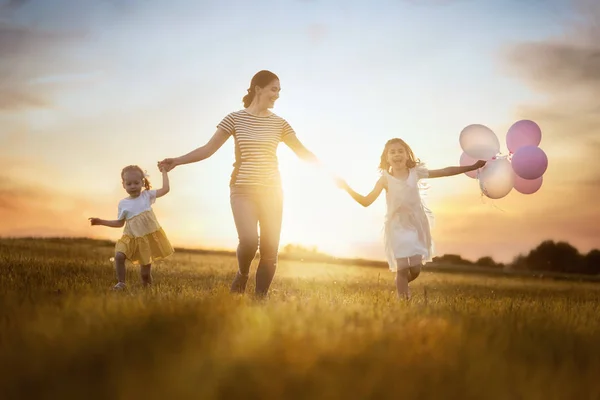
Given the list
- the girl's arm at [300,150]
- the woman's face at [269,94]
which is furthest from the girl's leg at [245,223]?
the woman's face at [269,94]

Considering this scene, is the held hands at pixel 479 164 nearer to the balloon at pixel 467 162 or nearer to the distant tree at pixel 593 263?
the balloon at pixel 467 162

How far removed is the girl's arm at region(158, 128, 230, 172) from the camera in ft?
23.2

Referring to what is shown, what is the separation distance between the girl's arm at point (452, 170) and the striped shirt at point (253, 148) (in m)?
2.22

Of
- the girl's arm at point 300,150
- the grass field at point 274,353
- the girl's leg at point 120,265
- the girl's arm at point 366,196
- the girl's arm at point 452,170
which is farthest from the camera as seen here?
the girl's leg at point 120,265

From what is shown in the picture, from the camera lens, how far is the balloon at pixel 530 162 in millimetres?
8820

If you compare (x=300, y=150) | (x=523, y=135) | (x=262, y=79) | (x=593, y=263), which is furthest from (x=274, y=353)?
(x=593, y=263)

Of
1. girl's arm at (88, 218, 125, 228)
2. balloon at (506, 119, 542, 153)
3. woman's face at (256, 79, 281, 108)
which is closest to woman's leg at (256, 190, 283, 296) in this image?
woman's face at (256, 79, 281, 108)

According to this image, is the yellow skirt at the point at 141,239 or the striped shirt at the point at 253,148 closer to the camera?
the striped shirt at the point at 253,148

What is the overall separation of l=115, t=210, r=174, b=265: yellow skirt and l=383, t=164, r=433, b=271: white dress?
356cm

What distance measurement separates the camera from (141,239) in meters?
9.24

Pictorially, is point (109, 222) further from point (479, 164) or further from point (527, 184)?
point (527, 184)

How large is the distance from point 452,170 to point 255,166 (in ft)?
9.33

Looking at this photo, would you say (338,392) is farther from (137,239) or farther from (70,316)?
(137,239)

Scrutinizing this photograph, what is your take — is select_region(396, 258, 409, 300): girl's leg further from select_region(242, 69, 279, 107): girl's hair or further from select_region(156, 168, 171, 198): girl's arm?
select_region(156, 168, 171, 198): girl's arm
